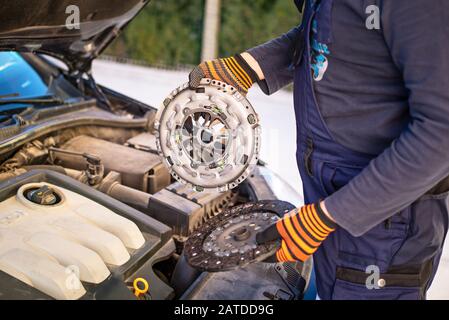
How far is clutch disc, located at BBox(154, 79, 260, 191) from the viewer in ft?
4.20

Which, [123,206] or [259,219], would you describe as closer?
[259,219]

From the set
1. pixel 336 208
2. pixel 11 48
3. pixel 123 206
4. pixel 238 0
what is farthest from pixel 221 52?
pixel 336 208

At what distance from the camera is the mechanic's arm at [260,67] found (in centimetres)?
140

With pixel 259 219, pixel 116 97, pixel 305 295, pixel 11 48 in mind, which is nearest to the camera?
pixel 259 219

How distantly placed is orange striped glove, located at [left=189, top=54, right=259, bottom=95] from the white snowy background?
1.37 meters

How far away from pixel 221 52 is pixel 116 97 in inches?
150

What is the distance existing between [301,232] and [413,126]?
1.15 ft

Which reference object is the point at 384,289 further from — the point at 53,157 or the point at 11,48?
the point at 11,48

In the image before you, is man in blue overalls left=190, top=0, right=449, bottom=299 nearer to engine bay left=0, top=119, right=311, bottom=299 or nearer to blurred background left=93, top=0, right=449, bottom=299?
engine bay left=0, top=119, right=311, bottom=299

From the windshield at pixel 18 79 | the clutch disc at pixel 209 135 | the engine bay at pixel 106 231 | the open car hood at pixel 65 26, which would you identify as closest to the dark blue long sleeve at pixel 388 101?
the clutch disc at pixel 209 135

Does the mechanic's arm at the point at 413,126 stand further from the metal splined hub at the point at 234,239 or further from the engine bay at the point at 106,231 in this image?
the engine bay at the point at 106,231

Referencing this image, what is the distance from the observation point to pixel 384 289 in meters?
1.19

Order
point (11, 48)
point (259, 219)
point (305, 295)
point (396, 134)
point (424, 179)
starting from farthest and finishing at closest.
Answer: point (11, 48) < point (305, 295) < point (259, 219) < point (396, 134) < point (424, 179)

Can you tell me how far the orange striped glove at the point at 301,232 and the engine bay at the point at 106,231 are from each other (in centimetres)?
22
